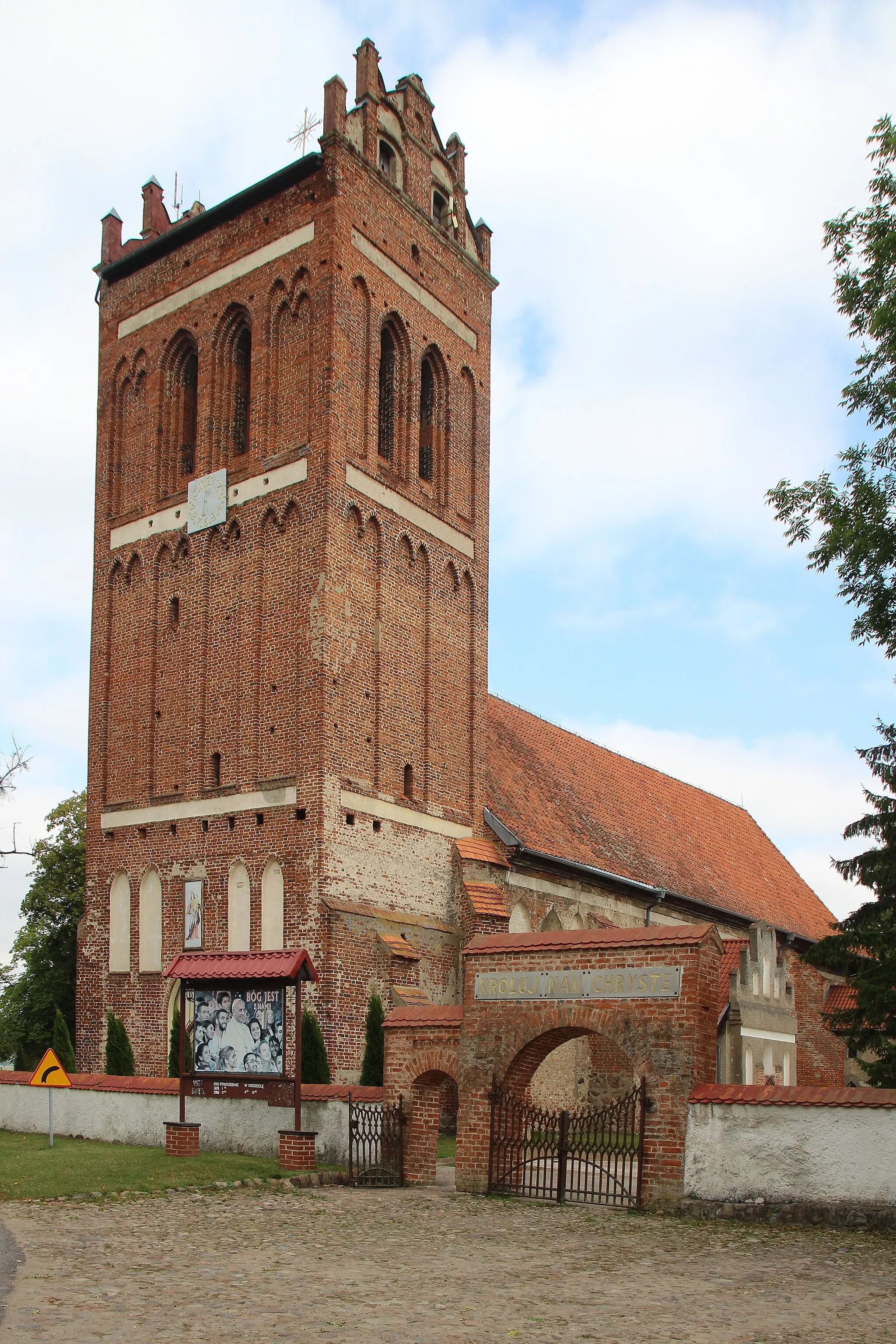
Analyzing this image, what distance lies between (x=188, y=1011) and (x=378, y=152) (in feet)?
54.7

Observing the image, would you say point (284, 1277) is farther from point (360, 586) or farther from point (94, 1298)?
point (360, 586)

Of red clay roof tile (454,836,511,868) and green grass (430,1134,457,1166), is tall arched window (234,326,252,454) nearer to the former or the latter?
red clay roof tile (454,836,511,868)

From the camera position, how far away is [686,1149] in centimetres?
1360

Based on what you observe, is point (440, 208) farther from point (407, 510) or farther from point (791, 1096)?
point (791, 1096)

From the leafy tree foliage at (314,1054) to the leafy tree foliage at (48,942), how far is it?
14.8 m

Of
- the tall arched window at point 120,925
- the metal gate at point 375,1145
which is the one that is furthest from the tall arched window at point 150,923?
the metal gate at point 375,1145

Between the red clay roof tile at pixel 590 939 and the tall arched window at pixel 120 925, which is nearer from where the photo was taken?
the red clay roof tile at pixel 590 939

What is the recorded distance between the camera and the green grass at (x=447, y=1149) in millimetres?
20234

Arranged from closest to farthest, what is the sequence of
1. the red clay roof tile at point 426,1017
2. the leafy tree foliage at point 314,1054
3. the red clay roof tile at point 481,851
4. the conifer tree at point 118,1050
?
the red clay roof tile at point 426,1017
the leafy tree foliage at point 314,1054
the conifer tree at point 118,1050
the red clay roof tile at point 481,851

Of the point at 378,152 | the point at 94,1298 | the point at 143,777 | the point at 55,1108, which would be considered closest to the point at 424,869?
the point at 143,777

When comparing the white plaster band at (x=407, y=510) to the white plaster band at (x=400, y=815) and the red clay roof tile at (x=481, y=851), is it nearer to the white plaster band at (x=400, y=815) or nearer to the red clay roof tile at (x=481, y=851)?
the white plaster band at (x=400, y=815)

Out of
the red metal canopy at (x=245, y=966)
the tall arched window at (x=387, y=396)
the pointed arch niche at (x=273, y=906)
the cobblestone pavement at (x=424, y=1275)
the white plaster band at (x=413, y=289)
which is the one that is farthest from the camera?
the tall arched window at (x=387, y=396)

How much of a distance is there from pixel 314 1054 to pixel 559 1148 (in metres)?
7.12

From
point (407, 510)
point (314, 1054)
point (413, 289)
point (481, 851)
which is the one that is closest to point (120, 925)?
point (314, 1054)
